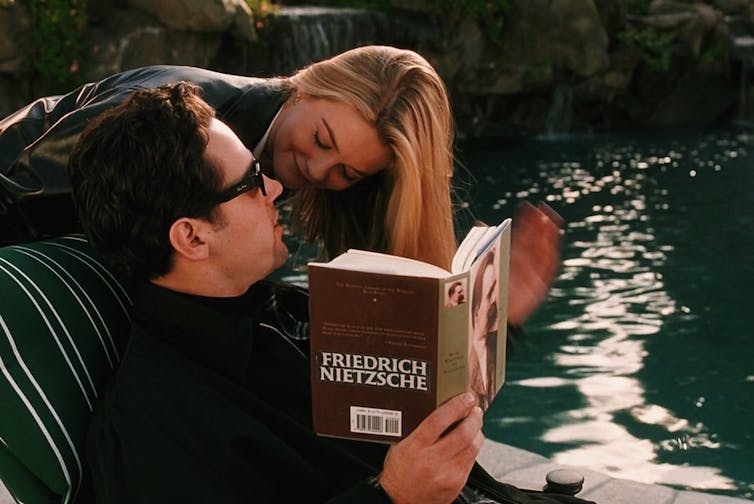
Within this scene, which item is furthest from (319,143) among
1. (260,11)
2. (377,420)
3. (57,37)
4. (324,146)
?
(260,11)

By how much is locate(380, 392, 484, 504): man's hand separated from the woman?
739mm

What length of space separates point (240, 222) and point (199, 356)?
0.85 feet

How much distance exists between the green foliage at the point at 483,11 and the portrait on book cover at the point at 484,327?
12456 mm

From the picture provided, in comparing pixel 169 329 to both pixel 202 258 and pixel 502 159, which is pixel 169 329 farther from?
pixel 502 159

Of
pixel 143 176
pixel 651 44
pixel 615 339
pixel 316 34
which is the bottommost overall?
pixel 615 339

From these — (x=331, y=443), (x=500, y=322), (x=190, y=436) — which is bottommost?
(x=331, y=443)

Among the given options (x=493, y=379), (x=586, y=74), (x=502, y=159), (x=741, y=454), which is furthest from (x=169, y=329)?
(x=586, y=74)

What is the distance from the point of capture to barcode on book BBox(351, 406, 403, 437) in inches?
58.7

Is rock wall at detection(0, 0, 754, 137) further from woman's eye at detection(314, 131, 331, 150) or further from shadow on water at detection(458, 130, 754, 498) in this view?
woman's eye at detection(314, 131, 331, 150)

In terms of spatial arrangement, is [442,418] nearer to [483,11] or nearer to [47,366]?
[47,366]

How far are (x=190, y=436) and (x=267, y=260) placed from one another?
1.30ft

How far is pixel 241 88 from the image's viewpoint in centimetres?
271

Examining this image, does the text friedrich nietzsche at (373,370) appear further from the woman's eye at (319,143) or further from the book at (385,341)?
the woman's eye at (319,143)

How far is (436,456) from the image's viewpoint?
153cm
